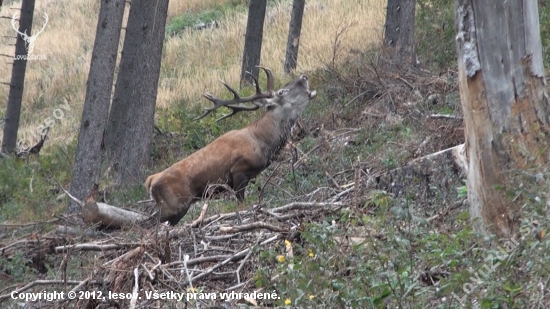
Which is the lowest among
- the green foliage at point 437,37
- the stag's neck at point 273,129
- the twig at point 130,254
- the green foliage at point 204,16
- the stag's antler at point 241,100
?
the twig at point 130,254

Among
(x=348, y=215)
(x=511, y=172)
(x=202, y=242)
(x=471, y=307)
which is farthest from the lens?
(x=202, y=242)

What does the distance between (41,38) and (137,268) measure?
2748 centimetres

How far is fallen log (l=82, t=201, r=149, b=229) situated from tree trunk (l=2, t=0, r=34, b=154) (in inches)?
318

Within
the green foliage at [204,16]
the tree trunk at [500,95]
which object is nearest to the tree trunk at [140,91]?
the tree trunk at [500,95]

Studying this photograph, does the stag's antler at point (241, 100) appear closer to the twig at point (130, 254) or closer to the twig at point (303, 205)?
the twig at point (303, 205)

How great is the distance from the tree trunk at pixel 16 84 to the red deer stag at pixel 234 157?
7209 mm

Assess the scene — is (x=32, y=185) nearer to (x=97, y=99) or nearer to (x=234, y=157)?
(x=97, y=99)

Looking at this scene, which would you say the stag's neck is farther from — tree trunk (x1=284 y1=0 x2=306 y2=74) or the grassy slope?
tree trunk (x1=284 y1=0 x2=306 y2=74)

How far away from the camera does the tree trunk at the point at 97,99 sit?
12109 millimetres

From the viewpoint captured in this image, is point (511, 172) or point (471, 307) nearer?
point (471, 307)

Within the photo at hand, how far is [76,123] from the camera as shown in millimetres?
21438

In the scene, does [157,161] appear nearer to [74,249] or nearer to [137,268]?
[74,249]

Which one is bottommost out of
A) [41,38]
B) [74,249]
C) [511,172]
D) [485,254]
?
[74,249]

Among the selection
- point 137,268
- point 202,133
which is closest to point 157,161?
point 202,133
